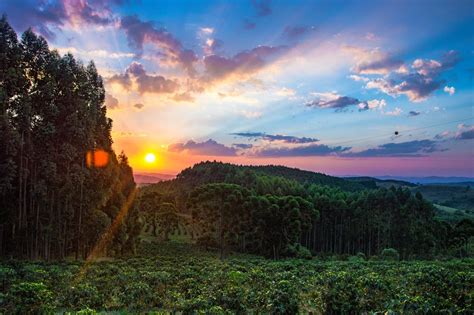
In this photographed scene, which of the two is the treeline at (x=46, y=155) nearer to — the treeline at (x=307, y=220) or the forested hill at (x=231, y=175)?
the treeline at (x=307, y=220)

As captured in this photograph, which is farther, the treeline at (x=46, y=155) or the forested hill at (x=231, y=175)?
the forested hill at (x=231, y=175)

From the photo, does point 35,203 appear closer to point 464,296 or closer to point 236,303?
point 236,303

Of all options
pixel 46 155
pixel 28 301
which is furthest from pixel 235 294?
pixel 46 155

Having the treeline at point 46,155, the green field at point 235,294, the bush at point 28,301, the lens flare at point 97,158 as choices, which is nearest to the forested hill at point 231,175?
the lens flare at point 97,158

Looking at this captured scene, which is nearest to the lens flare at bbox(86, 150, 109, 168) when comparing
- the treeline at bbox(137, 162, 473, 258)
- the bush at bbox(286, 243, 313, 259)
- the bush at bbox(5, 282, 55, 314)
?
the treeline at bbox(137, 162, 473, 258)

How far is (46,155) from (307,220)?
43.8 meters

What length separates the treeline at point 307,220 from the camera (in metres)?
62.5

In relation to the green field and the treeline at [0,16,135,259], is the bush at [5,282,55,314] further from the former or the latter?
the treeline at [0,16,135,259]

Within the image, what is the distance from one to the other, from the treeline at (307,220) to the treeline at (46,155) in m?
24.3

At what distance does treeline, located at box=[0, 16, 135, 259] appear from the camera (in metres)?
30.7

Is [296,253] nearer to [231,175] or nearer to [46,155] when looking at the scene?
[231,175]

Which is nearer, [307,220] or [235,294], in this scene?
[235,294]

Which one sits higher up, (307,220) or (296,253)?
(307,220)

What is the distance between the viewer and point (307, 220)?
65.6 m
